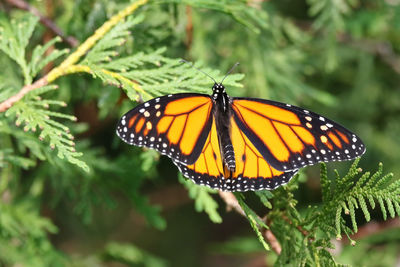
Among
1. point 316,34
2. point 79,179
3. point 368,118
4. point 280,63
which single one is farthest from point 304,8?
point 79,179

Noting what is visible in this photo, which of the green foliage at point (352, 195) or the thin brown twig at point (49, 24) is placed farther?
the thin brown twig at point (49, 24)

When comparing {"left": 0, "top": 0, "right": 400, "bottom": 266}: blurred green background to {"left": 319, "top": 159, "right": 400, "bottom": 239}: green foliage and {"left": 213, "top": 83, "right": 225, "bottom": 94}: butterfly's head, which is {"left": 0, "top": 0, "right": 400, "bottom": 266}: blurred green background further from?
{"left": 319, "top": 159, "right": 400, "bottom": 239}: green foliage

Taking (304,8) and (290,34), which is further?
(304,8)

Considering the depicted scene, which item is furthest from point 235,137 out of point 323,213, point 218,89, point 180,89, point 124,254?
point 124,254

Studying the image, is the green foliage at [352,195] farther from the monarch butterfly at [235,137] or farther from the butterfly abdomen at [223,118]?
the butterfly abdomen at [223,118]

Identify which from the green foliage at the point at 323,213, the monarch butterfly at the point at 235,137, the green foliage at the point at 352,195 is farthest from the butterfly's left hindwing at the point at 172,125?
the green foliage at the point at 352,195

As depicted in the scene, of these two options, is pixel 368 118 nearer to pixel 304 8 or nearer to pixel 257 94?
pixel 304 8
